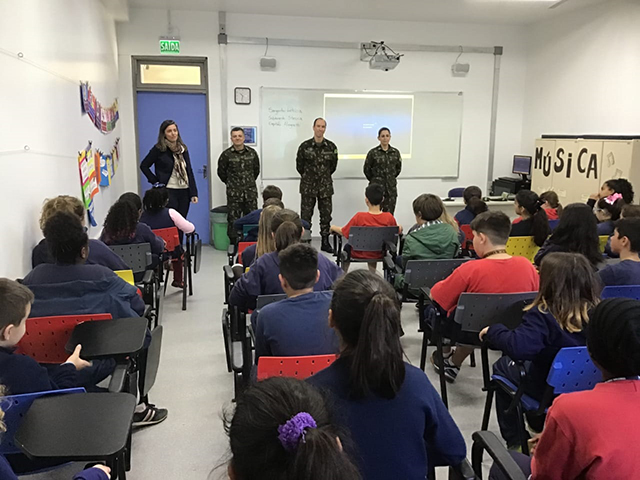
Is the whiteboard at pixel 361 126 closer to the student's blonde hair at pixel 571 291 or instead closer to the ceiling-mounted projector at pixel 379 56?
the ceiling-mounted projector at pixel 379 56

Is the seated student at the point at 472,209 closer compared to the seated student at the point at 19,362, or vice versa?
the seated student at the point at 19,362

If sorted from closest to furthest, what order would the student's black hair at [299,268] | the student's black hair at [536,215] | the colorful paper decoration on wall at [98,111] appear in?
the student's black hair at [299,268] < the student's black hair at [536,215] < the colorful paper decoration on wall at [98,111]

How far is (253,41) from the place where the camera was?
664 cm

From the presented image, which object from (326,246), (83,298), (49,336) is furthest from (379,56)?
(49,336)

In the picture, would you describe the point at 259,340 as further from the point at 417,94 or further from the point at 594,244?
the point at 417,94

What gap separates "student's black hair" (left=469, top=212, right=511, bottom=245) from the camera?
262cm

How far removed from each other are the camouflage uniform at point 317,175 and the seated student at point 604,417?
5.45 metres

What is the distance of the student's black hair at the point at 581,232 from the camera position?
2.97 m

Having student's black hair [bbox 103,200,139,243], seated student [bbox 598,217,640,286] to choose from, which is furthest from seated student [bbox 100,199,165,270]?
seated student [bbox 598,217,640,286]

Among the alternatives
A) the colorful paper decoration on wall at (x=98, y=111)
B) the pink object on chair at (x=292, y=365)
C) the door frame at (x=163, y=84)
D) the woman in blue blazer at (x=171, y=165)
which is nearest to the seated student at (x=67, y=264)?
the pink object on chair at (x=292, y=365)

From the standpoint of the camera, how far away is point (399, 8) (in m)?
6.29

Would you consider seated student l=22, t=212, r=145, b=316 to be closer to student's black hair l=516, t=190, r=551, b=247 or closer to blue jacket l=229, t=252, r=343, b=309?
blue jacket l=229, t=252, r=343, b=309


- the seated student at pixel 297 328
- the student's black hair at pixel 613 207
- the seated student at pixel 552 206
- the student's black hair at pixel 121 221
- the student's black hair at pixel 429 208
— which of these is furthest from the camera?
the seated student at pixel 552 206

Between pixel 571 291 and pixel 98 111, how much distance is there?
174 inches
